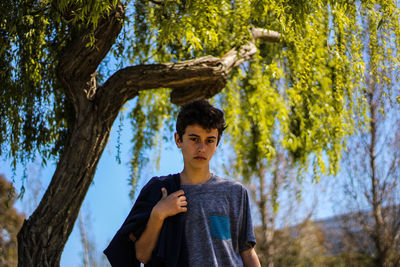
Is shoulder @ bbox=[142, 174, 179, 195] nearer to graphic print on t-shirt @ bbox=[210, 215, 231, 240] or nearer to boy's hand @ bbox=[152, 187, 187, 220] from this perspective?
boy's hand @ bbox=[152, 187, 187, 220]

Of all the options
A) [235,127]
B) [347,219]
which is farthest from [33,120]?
[347,219]

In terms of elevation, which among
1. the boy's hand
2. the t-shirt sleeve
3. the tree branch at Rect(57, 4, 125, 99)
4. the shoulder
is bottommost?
the t-shirt sleeve

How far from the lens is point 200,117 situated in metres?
2.14

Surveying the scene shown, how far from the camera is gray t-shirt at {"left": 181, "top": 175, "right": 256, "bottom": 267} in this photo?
1.96m

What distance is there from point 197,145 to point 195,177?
0.56 ft

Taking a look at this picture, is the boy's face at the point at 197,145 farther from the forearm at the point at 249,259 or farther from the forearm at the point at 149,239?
the forearm at the point at 249,259

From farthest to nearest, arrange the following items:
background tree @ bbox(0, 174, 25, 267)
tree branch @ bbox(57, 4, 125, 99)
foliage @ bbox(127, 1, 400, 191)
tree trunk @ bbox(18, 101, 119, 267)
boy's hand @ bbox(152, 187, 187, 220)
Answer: background tree @ bbox(0, 174, 25, 267) < foliage @ bbox(127, 1, 400, 191) < tree branch @ bbox(57, 4, 125, 99) < tree trunk @ bbox(18, 101, 119, 267) < boy's hand @ bbox(152, 187, 187, 220)

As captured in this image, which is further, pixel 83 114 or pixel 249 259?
pixel 83 114

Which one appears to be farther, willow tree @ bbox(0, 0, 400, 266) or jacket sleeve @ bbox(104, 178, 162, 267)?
willow tree @ bbox(0, 0, 400, 266)

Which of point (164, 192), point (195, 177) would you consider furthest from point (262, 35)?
point (164, 192)

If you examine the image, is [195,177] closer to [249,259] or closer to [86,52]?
[249,259]

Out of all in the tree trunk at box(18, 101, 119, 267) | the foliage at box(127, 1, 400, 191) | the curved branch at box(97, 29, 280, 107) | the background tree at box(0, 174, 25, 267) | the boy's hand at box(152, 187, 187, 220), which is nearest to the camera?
the boy's hand at box(152, 187, 187, 220)

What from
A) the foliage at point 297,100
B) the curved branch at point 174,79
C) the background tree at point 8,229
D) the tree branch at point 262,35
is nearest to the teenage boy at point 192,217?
the curved branch at point 174,79

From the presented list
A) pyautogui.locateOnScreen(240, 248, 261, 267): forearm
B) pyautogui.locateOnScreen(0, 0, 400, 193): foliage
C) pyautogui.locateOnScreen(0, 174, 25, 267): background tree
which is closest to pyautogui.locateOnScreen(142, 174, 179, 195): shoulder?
pyautogui.locateOnScreen(240, 248, 261, 267): forearm
